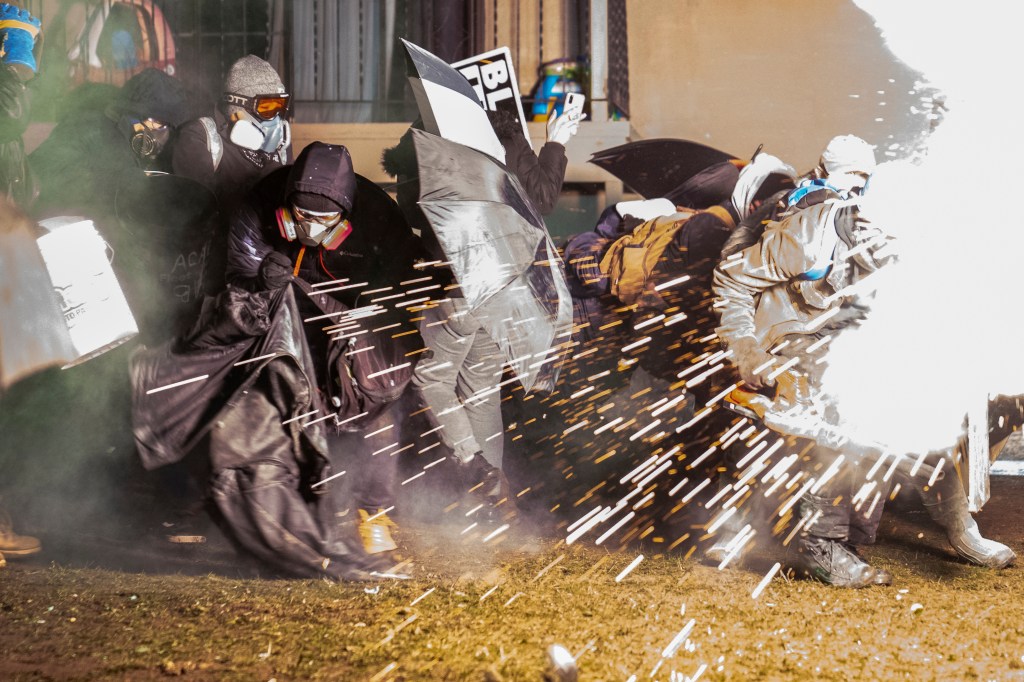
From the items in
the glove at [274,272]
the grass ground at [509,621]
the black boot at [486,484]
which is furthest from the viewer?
the black boot at [486,484]

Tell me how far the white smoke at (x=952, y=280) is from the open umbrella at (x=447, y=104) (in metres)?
1.83

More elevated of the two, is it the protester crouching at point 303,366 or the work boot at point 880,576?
the protester crouching at point 303,366

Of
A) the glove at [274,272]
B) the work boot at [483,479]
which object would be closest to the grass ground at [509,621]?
the work boot at [483,479]

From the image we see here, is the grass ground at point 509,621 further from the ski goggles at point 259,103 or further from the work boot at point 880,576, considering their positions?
the ski goggles at point 259,103

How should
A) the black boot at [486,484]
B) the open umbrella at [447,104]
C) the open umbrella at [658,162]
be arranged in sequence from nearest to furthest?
1. the open umbrella at [447,104]
2. the black boot at [486,484]
3. the open umbrella at [658,162]

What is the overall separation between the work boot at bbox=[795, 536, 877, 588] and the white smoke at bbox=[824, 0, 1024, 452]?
0.52 m

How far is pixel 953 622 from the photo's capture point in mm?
3650

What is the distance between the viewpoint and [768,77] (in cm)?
737

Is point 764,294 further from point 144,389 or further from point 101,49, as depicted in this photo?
point 101,49

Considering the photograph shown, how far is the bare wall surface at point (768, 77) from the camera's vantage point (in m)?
7.19

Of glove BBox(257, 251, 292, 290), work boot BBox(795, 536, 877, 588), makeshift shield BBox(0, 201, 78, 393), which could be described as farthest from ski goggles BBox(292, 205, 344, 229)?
work boot BBox(795, 536, 877, 588)

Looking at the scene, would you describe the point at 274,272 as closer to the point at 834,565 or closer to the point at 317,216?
the point at 317,216

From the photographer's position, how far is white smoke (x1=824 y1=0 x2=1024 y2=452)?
419 centimetres

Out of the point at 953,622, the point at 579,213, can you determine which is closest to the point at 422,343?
the point at 953,622
